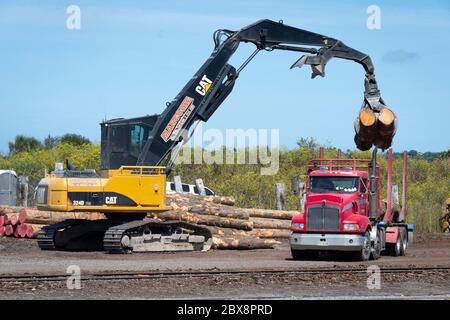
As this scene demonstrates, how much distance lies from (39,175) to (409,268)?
1250 inches

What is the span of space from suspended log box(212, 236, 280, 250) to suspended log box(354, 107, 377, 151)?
593cm

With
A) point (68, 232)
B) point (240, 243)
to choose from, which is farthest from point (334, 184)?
point (68, 232)

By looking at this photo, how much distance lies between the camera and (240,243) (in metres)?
29.5

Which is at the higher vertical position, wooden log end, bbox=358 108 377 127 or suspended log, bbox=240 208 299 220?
wooden log end, bbox=358 108 377 127

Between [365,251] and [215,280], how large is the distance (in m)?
7.29

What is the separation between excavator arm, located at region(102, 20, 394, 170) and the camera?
26.5 metres

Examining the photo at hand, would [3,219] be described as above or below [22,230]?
above

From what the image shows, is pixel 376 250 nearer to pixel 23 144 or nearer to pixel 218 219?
pixel 218 219

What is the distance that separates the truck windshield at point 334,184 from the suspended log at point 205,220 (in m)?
5.82

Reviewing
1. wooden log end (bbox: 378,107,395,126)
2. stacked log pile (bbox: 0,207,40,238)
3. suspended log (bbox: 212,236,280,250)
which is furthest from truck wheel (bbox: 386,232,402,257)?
stacked log pile (bbox: 0,207,40,238)

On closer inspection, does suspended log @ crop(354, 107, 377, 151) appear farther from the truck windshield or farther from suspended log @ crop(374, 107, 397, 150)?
the truck windshield

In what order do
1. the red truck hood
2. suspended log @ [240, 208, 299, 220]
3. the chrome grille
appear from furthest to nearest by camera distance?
suspended log @ [240, 208, 299, 220]
the red truck hood
the chrome grille

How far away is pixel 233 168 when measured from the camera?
52625 mm

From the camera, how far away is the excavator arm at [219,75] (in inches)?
1041
